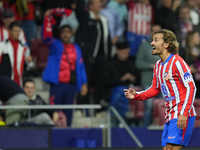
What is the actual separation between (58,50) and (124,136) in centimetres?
188

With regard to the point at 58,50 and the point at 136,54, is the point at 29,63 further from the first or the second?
the point at 136,54

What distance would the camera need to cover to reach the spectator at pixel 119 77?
860 centimetres

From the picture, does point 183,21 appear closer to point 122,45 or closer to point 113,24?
point 113,24

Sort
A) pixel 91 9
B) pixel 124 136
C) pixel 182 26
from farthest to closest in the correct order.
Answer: pixel 182 26, pixel 91 9, pixel 124 136

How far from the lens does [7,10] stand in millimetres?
9000

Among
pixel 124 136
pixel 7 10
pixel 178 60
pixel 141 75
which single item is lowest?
pixel 124 136

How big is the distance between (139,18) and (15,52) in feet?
9.63

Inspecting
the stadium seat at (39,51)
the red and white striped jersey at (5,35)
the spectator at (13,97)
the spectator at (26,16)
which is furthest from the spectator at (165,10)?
the spectator at (13,97)

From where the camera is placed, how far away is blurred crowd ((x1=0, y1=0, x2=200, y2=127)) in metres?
8.25

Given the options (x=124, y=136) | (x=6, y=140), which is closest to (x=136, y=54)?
(x=124, y=136)

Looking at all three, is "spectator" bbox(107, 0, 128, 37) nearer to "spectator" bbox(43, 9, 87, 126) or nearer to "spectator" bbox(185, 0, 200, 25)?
"spectator" bbox(185, 0, 200, 25)

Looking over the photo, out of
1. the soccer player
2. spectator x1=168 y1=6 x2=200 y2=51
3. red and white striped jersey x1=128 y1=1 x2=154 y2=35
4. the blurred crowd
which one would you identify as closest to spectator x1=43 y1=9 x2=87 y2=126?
the blurred crowd

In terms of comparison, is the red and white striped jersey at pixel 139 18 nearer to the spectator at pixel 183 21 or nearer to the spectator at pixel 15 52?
the spectator at pixel 183 21

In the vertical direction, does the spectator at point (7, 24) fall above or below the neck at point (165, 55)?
above
